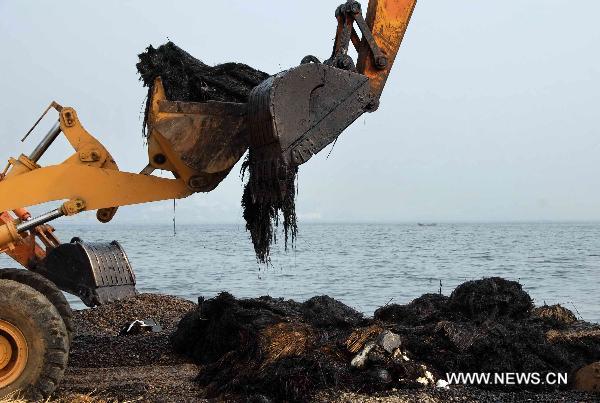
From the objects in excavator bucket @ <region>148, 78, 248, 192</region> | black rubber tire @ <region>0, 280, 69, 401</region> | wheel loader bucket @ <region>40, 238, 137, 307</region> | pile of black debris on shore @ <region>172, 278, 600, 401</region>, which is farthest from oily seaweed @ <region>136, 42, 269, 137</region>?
wheel loader bucket @ <region>40, 238, 137, 307</region>

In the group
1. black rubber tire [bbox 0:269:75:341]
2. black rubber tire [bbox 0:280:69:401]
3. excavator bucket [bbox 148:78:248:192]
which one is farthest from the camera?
black rubber tire [bbox 0:269:75:341]

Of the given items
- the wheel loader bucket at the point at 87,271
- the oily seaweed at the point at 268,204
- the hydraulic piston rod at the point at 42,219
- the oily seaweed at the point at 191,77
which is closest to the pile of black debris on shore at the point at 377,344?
the oily seaweed at the point at 268,204

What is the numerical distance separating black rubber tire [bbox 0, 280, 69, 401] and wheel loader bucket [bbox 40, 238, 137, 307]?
595 centimetres

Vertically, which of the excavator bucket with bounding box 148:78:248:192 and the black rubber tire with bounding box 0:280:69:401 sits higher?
the excavator bucket with bounding box 148:78:248:192

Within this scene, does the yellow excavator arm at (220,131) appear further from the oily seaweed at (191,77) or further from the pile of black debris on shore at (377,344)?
the pile of black debris on shore at (377,344)

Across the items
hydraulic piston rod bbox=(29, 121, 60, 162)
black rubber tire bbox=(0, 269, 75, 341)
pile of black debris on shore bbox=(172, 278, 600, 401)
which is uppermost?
hydraulic piston rod bbox=(29, 121, 60, 162)

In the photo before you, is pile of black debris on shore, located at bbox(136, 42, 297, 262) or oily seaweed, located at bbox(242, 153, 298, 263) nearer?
oily seaweed, located at bbox(242, 153, 298, 263)

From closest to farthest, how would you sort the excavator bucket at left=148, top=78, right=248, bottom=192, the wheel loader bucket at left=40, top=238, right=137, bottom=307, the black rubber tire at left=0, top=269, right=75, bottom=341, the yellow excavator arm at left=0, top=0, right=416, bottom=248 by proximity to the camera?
the yellow excavator arm at left=0, top=0, right=416, bottom=248, the excavator bucket at left=148, top=78, right=248, bottom=192, the black rubber tire at left=0, top=269, right=75, bottom=341, the wheel loader bucket at left=40, top=238, right=137, bottom=307

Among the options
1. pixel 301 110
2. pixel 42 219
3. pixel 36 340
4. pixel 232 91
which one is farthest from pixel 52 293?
pixel 301 110

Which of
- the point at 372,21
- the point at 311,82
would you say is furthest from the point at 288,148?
the point at 372,21

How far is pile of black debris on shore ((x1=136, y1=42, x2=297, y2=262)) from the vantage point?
7.66 metres

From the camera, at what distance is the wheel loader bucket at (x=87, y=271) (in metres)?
13.2

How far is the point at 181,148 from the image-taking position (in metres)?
7.47

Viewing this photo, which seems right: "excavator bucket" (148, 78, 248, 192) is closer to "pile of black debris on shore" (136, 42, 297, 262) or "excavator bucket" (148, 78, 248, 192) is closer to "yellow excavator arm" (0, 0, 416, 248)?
"yellow excavator arm" (0, 0, 416, 248)
